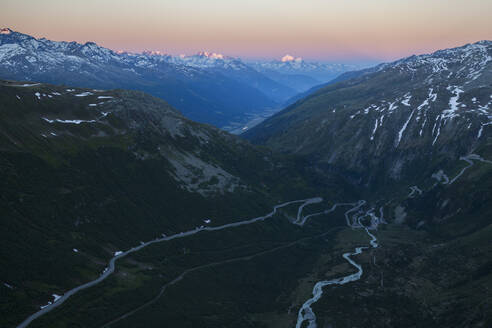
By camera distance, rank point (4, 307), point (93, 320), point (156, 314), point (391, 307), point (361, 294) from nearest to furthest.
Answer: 1. point (4, 307)
2. point (93, 320)
3. point (156, 314)
4. point (391, 307)
5. point (361, 294)

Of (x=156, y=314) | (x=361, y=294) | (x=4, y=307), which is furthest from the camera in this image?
(x=361, y=294)

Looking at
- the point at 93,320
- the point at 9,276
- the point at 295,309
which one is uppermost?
the point at 9,276

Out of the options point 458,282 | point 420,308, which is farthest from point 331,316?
point 458,282

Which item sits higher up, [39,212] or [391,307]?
[39,212]

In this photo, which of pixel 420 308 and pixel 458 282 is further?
pixel 458 282

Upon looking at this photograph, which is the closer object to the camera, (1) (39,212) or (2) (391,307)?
(2) (391,307)

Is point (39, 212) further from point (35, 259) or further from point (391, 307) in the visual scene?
point (391, 307)

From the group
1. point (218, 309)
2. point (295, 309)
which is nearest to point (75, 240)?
point (218, 309)

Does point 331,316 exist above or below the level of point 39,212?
below

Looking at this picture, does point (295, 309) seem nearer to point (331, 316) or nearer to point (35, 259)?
point (331, 316)
